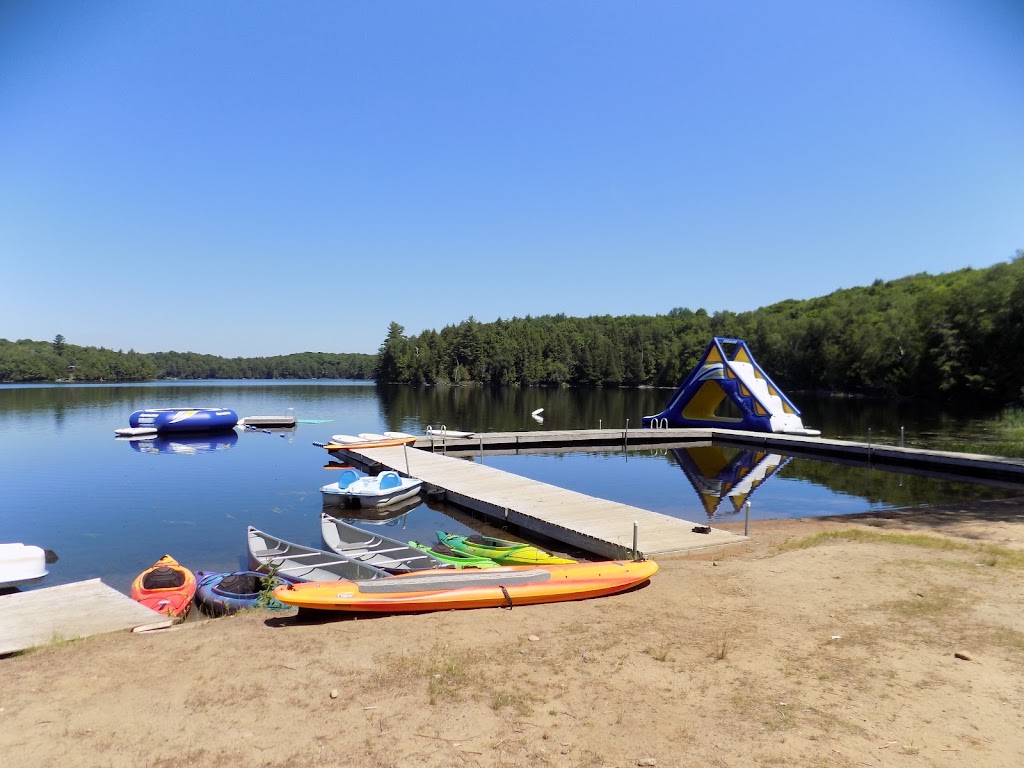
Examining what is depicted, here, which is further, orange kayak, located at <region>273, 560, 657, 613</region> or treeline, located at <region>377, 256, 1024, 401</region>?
treeline, located at <region>377, 256, 1024, 401</region>

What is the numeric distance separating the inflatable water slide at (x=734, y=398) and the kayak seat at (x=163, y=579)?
33123mm

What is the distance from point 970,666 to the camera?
598 centimetres

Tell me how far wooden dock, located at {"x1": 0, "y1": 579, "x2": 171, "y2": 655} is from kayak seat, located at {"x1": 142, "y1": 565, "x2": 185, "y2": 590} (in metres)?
1.59

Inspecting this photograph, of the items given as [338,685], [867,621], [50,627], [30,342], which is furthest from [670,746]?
[30,342]

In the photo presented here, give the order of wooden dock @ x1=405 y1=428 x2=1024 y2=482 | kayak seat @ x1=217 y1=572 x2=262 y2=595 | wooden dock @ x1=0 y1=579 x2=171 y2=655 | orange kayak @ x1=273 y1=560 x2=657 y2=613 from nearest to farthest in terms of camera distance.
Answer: wooden dock @ x1=0 y1=579 x2=171 y2=655 < orange kayak @ x1=273 y1=560 x2=657 y2=613 < kayak seat @ x1=217 y1=572 x2=262 y2=595 < wooden dock @ x1=405 y1=428 x2=1024 y2=482

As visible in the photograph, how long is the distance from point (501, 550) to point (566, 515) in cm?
298

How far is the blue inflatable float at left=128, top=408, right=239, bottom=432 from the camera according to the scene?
1681 inches

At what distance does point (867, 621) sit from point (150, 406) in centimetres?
7214

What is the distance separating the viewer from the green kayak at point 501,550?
1233cm

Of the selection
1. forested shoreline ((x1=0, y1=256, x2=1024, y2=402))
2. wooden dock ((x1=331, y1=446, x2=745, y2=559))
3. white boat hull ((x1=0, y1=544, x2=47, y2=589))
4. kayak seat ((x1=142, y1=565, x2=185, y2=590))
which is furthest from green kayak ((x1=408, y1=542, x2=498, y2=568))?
forested shoreline ((x1=0, y1=256, x2=1024, y2=402))

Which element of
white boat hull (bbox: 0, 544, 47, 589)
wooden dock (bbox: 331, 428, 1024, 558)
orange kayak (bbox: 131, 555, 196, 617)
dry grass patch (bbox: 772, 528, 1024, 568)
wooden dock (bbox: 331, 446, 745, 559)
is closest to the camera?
dry grass patch (bbox: 772, 528, 1024, 568)

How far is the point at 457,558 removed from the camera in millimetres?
13008

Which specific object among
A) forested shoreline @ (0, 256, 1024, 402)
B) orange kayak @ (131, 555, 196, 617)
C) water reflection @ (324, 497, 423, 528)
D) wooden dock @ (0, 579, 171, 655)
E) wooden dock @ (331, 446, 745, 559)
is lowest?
water reflection @ (324, 497, 423, 528)

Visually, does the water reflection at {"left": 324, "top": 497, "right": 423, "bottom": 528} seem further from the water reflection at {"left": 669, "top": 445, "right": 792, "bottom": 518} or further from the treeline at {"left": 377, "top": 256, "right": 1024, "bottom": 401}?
the treeline at {"left": 377, "top": 256, "right": 1024, "bottom": 401}
